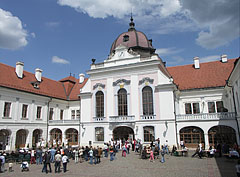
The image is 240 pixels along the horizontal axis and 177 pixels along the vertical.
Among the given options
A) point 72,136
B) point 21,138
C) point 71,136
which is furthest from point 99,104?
point 21,138

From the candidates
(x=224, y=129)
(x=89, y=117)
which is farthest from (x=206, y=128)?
(x=89, y=117)

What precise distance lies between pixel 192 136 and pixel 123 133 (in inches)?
327

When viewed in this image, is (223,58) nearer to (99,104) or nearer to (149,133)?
(149,133)

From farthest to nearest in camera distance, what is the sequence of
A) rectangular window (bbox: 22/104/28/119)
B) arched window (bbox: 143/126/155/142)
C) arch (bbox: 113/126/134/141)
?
1. rectangular window (bbox: 22/104/28/119)
2. arch (bbox: 113/126/134/141)
3. arched window (bbox: 143/126/155/142)

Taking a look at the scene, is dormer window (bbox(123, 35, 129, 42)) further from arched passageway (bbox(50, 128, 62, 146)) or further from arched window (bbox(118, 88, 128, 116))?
arched passageway (bbox(50, 128, 62, 146))

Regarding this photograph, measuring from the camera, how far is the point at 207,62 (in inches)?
1264

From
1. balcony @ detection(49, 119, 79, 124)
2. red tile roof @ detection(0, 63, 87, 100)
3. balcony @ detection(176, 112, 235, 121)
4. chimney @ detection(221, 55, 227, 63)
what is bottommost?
balcony @ detection(49, 119, 79, 124)

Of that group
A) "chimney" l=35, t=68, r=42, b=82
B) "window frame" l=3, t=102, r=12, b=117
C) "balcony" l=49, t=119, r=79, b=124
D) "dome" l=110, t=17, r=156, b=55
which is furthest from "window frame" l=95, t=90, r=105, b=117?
"chimney" l=35, t=68, r=42, b=82

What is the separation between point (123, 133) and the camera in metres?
25.1

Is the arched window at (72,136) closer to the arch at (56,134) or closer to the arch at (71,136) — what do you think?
the arch at (71,136)

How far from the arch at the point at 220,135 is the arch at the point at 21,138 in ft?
77.3

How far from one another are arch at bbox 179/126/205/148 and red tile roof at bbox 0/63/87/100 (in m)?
19.0

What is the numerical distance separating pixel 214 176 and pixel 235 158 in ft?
18.3

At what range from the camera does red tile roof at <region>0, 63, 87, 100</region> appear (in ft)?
84.8
